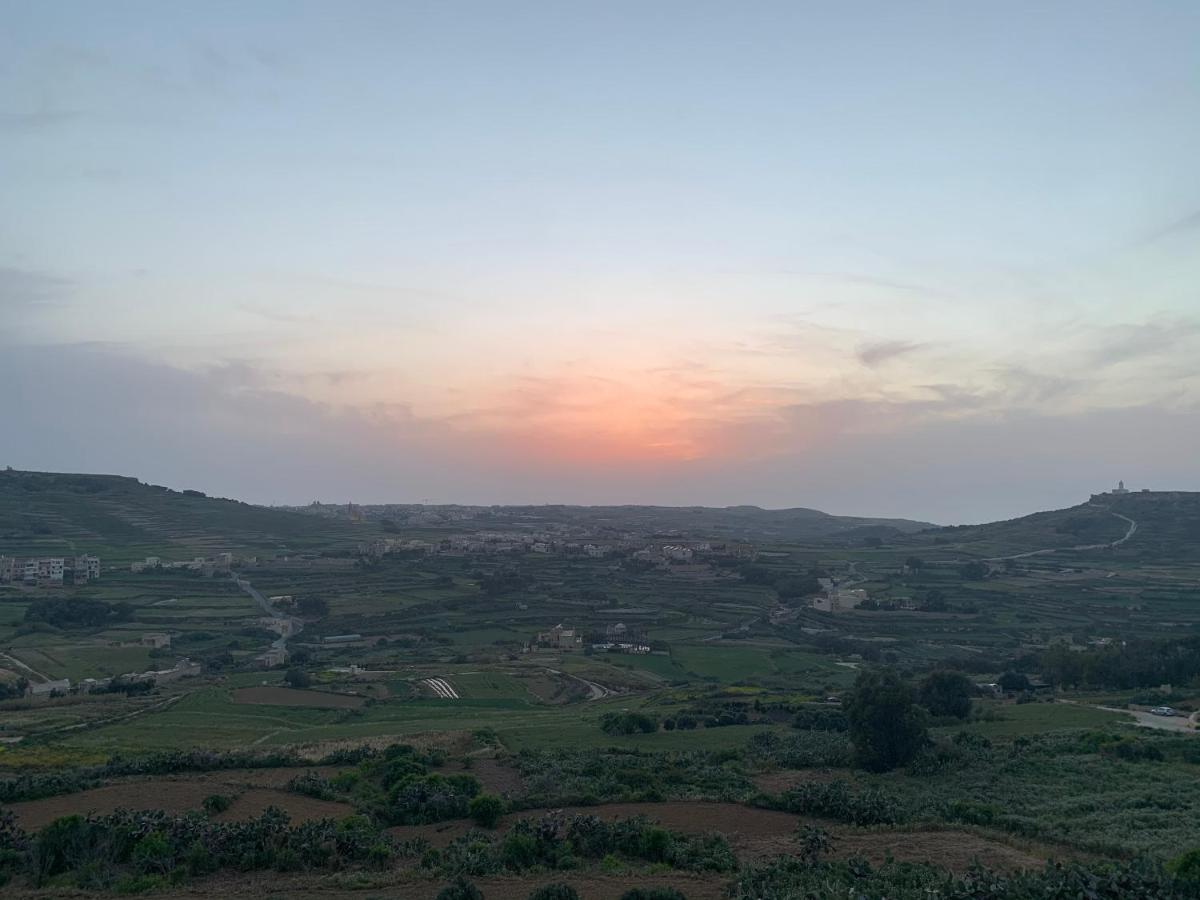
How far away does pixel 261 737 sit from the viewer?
107ft

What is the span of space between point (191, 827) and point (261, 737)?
16.7m

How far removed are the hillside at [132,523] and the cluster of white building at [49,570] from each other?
590 cm

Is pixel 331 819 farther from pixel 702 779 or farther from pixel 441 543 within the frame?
pixel 441 543

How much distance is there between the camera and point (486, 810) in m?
19.2

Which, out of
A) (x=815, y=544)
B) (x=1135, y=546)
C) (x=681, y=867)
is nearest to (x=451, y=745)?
(x=681, y=867)

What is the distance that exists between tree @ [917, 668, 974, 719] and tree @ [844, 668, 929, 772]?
339 inches

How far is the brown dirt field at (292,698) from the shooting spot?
128ft

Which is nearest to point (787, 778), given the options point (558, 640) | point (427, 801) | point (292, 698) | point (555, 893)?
point (427, 801)

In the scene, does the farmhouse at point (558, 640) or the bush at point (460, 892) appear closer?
the bush at point (460, 892)

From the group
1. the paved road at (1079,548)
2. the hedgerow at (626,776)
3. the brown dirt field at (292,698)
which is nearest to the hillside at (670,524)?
the paved road at (1079,548)

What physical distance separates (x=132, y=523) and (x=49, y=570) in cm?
2727

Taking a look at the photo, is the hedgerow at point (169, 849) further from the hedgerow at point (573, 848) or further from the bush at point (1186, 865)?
the bush at point (1186, 865)

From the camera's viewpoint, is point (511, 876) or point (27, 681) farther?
point (27, 681)

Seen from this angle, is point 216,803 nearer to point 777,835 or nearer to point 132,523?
point 777,835
